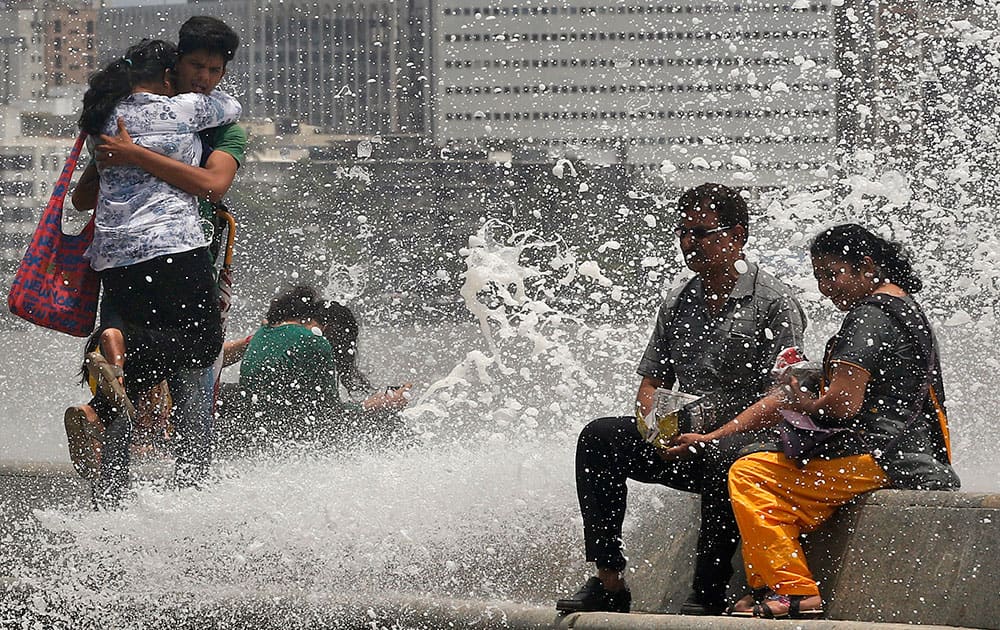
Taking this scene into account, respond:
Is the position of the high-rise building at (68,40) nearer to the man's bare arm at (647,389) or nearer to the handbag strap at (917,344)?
the man's bare arm at (647,389)

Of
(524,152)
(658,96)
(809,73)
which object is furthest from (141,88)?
(524,152)

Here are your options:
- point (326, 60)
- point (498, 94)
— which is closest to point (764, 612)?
point (498, 94)

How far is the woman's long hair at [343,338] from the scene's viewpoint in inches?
270

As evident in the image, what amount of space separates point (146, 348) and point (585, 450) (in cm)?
167

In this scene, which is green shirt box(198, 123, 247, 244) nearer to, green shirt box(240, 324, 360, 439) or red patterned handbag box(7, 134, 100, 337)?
red patterned handbag box(7, 134, 100, 337)

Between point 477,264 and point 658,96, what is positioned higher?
point 658,96

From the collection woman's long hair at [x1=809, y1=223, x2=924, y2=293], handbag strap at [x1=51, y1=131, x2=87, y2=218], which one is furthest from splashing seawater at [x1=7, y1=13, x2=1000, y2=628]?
woman's long hair at [x1=809, y1=223, x2=924, y2=293]

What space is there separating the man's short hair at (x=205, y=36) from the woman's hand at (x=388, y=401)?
7.68 ft

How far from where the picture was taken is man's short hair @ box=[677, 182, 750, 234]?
4.77 meters

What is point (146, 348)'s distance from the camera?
202 inches

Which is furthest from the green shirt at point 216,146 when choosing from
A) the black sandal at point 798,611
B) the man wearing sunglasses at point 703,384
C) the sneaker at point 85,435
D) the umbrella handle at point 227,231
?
the black sandal at point 798,611

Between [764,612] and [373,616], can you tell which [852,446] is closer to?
[764,612]

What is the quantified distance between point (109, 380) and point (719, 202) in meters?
2.13

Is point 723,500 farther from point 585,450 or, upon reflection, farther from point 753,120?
point 753,120
